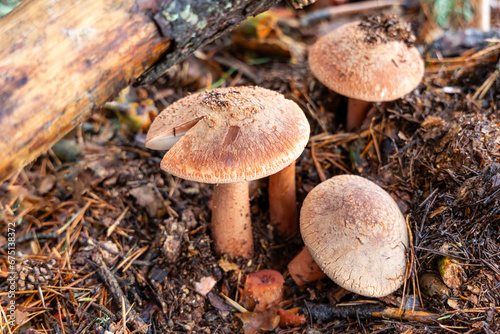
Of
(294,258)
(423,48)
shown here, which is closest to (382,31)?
(423,48)

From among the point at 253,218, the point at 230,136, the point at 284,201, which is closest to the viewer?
the point at 230,136

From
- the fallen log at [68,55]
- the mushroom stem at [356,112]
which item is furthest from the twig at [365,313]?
the fallen log at [68,55]

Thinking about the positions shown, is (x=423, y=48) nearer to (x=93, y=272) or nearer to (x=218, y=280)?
(x=218, y=280)

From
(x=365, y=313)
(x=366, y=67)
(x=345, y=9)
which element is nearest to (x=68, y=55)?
(x=366, y=67)

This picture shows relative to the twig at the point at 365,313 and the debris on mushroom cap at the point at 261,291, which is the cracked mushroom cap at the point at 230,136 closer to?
the debris on mushroom cap at the point at 261,291

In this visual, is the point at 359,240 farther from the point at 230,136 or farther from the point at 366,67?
the point at 366,67
